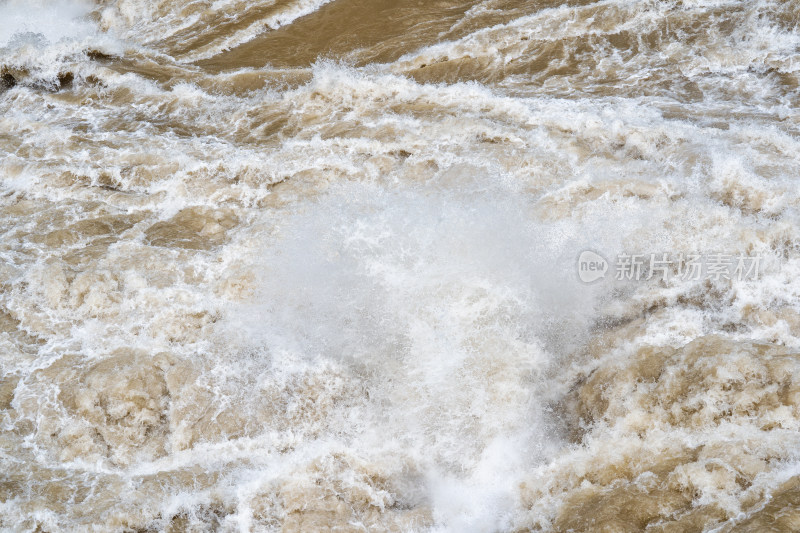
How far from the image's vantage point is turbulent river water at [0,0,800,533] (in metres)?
4.04

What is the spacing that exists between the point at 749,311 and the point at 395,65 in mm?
5763

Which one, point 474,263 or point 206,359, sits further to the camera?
point 474,263

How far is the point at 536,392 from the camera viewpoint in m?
4.75

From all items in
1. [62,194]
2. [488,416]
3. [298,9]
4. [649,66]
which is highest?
[298,9]

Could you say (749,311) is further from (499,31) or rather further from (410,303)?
(499,31)

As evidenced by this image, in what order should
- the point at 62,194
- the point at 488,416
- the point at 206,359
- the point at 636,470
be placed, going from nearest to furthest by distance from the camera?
the point at 636,470
the point at 488,416
the point at 206,359
the point at 62,194

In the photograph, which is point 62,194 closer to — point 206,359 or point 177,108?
point 177,108

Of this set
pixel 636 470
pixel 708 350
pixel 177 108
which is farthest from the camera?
pixel 177 108

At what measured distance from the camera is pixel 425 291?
18.1ft

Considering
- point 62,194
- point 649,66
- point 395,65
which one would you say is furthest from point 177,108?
point 649,66

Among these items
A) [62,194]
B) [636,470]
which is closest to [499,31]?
[62,194]

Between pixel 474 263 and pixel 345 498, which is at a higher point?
pixel 474 263

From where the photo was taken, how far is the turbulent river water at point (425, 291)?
13.2ft

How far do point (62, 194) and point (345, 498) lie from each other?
16.1 feet
